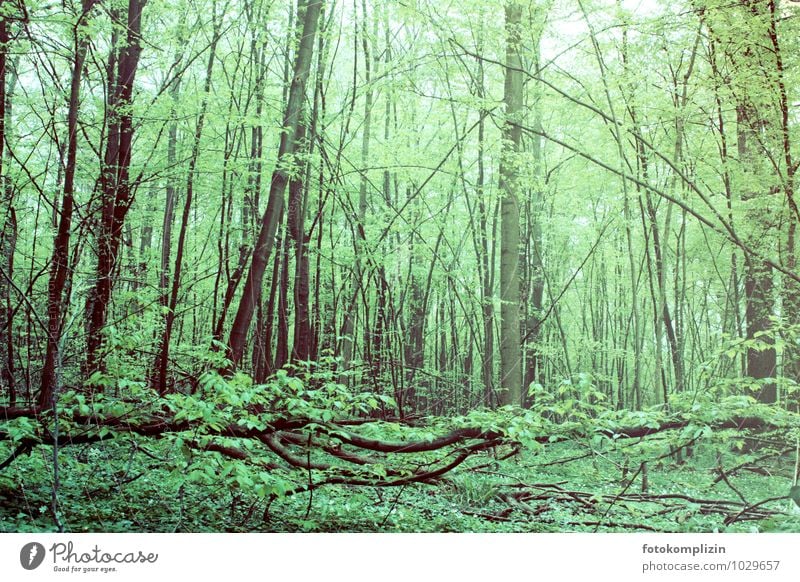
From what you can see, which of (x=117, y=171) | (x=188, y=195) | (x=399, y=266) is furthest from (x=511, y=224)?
(x=117, y=171)

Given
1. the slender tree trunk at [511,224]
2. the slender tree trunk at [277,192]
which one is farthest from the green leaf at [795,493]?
the slender tree trunk at [277,192]

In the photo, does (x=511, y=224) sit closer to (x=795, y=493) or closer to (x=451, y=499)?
(x=451, y=499)

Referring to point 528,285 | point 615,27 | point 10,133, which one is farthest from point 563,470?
point 10,133

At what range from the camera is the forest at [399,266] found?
2.43 metres

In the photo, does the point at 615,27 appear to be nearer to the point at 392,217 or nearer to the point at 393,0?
the point at 393,0

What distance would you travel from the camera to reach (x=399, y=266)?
11.0ft

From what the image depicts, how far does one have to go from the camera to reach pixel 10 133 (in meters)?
2.73

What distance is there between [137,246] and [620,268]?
285 centimetres

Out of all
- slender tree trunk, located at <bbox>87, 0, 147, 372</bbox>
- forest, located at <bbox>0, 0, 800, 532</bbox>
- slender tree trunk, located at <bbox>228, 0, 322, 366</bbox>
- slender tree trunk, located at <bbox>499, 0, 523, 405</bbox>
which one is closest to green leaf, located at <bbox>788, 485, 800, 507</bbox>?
forest, located at <bbox>0, 0, 800, 532</bbox>

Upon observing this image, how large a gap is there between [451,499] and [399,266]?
4.49 feet

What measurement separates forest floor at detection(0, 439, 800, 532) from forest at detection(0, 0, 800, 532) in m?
0.01

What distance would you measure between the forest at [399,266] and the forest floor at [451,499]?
0.04 feet

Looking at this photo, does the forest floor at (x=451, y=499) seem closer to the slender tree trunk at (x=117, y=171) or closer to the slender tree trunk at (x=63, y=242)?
the slender tree trunk at (x=63, y=242)

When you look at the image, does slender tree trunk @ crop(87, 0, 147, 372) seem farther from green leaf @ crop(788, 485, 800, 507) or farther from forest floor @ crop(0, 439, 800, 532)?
green leaf @ crop(788, 485, 800, 507)
